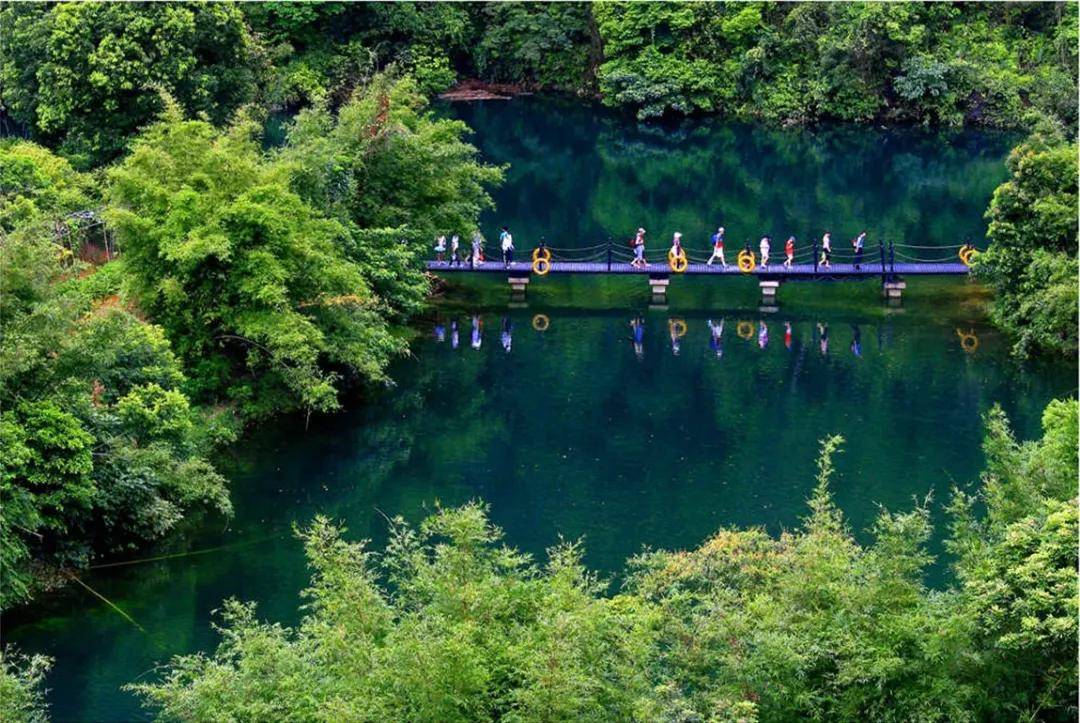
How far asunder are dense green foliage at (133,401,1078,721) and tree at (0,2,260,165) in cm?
2881

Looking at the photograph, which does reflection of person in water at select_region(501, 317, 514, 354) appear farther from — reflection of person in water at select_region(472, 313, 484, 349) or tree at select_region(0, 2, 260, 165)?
tree at select_region(0, 2, 260, 165)

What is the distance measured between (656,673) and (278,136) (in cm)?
4696

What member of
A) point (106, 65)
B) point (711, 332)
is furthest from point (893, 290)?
point (106, 65)

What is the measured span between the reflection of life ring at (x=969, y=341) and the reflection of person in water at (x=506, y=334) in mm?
10564

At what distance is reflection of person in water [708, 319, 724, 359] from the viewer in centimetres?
3741

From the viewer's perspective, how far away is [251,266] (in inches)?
1161

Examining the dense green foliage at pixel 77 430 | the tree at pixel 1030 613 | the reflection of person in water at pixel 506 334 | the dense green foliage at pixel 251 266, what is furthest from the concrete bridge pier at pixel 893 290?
the tree at pixel 1030 613

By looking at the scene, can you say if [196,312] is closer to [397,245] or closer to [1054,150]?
[397,245]

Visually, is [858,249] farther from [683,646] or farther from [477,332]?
[683,646]

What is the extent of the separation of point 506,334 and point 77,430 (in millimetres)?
16165

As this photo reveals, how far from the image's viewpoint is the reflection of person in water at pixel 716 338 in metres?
37.4

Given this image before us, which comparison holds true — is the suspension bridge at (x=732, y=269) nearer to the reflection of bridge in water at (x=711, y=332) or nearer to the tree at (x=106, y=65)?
the reflection of bridge in water at (x=711, y=332)

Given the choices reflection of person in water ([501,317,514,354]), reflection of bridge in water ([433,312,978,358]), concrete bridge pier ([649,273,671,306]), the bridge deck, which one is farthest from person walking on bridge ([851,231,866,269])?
reflection of person in water ([501,317,514,354])

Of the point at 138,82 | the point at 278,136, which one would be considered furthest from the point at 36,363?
the point at 278,136
